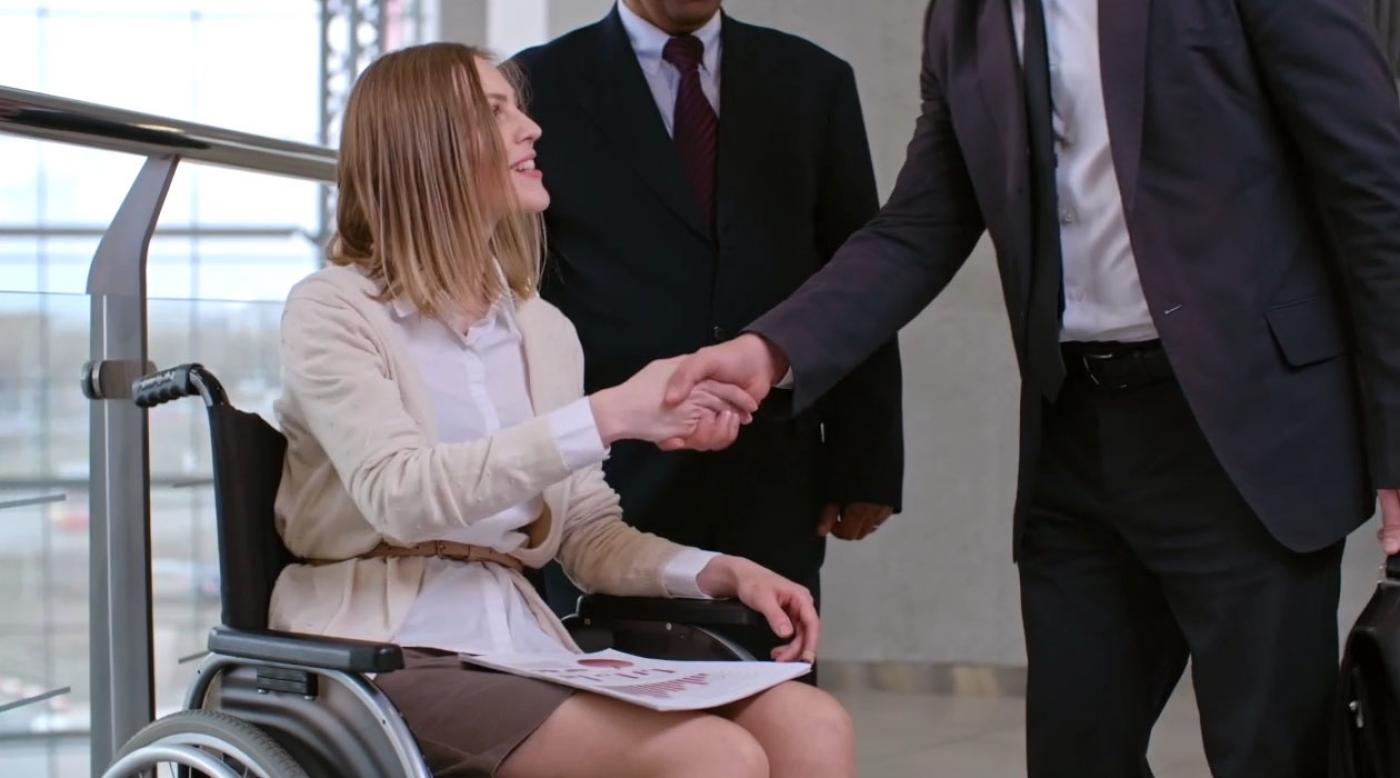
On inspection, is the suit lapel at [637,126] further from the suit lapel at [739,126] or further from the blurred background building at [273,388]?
the blurred background building at [273,388]

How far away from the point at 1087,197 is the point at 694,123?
75cm

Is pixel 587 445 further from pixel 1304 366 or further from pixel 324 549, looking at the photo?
pixel 1304 366

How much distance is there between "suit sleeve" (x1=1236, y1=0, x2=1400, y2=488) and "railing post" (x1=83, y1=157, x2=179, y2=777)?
1.24m

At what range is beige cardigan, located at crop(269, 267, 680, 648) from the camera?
59.1 inches

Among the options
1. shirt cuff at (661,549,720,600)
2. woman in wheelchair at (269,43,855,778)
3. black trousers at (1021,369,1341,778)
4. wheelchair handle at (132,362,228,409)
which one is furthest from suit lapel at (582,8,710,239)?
wheelchair handle at (132,362,228,409)

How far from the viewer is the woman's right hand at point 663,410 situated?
1535mm

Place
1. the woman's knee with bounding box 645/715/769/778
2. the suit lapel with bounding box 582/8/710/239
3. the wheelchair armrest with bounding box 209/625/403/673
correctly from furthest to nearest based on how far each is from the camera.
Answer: the suit lapel with bounding box 582/8/710/239 → the woman's knee with bounding box 645/715/769/778 → the wheelchair armrest with bounding box 209/625/403/673

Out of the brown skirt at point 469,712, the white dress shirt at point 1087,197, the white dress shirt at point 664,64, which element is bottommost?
the brown skirt at point 469,712

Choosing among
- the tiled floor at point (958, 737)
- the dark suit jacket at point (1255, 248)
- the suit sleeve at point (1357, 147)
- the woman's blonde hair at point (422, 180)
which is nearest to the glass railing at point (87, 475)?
the woman's blonde hair at point (422, 180)

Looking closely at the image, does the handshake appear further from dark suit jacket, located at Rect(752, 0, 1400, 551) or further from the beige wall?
the beige wall

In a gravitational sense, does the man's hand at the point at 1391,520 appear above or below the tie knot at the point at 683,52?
below

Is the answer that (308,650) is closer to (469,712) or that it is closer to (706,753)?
(469,712)

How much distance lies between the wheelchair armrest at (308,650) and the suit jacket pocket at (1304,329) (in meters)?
0.81

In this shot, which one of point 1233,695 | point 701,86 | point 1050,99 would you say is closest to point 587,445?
point 1050,99
